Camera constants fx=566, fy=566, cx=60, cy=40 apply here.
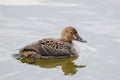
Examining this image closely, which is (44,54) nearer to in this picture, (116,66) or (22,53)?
(22,53)

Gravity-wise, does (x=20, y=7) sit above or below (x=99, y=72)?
above

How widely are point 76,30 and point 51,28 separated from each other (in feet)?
2.16

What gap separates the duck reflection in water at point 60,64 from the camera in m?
11.1

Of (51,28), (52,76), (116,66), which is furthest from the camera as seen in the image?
(51,28)

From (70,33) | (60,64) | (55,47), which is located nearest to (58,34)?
(70,33)

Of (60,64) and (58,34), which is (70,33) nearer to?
(58,34)

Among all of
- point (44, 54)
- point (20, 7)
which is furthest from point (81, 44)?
point (20, 7)

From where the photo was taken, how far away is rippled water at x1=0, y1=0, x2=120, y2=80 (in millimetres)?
10648

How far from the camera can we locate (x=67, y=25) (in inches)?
511

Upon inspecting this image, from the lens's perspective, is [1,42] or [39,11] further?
[39,11]

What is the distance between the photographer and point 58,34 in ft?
41.2

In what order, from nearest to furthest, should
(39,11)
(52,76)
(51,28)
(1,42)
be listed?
(52,76)
(1,42)
(51,28)
(39,11)

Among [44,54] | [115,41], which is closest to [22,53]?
[44,54]

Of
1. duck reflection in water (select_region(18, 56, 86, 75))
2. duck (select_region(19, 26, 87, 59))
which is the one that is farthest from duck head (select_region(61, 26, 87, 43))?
duck reflection in water (select_region(18, 56, 86, 75))
